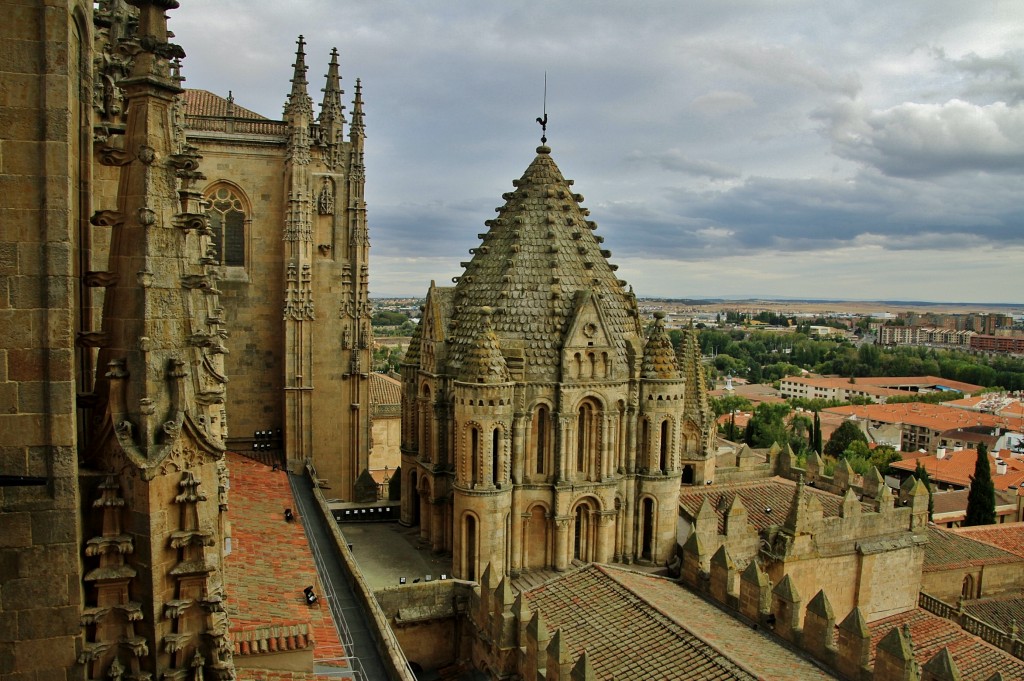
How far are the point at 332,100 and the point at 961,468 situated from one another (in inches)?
2524

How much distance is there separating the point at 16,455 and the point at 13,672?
1.92 m

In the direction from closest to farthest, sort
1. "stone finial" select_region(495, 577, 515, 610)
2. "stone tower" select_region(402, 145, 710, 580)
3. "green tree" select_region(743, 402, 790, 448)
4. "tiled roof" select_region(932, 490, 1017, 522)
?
Answer: "stone finial" select_region(495, 577, 515, 610), "stone tower" select_region(402, 145, 710, 580), "tiled roof" select_region(932, 490, 1017, 522), "green tree" select_region(743, 402, 790, 448)

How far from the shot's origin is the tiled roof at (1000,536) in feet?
128

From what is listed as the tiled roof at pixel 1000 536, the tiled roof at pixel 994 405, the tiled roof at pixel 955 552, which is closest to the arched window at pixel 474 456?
the tiled roof at pixel 955 552

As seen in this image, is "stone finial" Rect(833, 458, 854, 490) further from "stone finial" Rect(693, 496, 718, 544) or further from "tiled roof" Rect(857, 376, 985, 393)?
"tiled roof" Rect(857, 376, 985, 393)

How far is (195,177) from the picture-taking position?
9156mm

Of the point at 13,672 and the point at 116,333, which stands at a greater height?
the point at 116,333

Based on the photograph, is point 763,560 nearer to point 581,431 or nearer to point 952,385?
point 581,431

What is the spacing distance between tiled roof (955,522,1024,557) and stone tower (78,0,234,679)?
41.6m

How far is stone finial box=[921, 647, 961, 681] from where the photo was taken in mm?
15945

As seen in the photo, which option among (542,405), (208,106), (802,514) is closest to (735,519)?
(802,514)

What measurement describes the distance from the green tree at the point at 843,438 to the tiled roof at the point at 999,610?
45167 mm

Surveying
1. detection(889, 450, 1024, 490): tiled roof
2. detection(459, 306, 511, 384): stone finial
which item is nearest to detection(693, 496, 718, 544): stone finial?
detection(459, 306, 511, 384): stone finial

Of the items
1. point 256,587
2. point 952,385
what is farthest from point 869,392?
point 256,587
